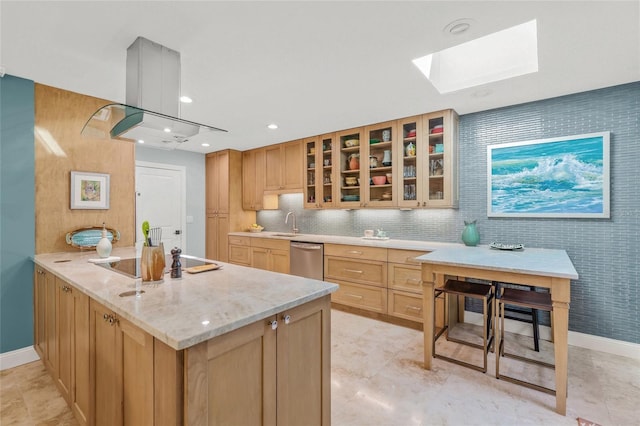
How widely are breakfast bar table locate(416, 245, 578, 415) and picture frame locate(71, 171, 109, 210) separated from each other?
3160 millimetres

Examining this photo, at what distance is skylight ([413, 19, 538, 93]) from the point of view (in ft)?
7.93

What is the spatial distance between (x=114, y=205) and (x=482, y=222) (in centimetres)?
402

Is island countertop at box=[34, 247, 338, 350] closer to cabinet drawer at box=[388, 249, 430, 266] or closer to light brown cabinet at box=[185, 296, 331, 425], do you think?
light brown cabinet at box=[185, 296, 331, 425]

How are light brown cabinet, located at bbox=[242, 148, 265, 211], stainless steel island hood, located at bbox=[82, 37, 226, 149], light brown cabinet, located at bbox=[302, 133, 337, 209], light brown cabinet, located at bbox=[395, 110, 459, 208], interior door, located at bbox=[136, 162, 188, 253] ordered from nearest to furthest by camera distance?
1. stainless steel island hood, located at bbox=[82, 37, 226, 149]
2. light brown cabinet, located at bbox=[395, 110, 459, 208]
3. light brown cabinet, located at bbox=[302, 133, 337, 209]
4. interior door, located at bbox=[136, 162, 188, 253]
5. light brown cabinet, located at bbox=[242, 148, 265, 211]

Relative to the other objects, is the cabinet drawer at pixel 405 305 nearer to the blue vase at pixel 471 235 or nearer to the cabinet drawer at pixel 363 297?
the cabinet drawer at pixel 363 297

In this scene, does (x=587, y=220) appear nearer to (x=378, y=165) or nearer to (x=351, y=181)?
(x=378, y=165)

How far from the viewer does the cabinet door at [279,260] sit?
176 inches

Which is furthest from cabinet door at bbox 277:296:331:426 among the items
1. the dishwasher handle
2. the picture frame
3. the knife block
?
the picture frame

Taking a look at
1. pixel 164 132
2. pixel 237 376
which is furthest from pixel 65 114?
pixel 237 376

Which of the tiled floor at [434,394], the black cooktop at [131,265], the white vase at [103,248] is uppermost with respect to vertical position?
the white vase at [103,248]

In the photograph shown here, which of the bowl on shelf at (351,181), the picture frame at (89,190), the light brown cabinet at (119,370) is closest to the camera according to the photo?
the light brown cabinet at (119,370)

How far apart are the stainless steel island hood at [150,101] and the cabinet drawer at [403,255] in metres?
2.34

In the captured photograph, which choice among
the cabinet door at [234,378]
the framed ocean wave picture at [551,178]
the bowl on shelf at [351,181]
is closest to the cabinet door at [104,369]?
the cabinet door at [234,378]

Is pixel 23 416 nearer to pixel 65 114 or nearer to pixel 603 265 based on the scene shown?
pixel 65 114
